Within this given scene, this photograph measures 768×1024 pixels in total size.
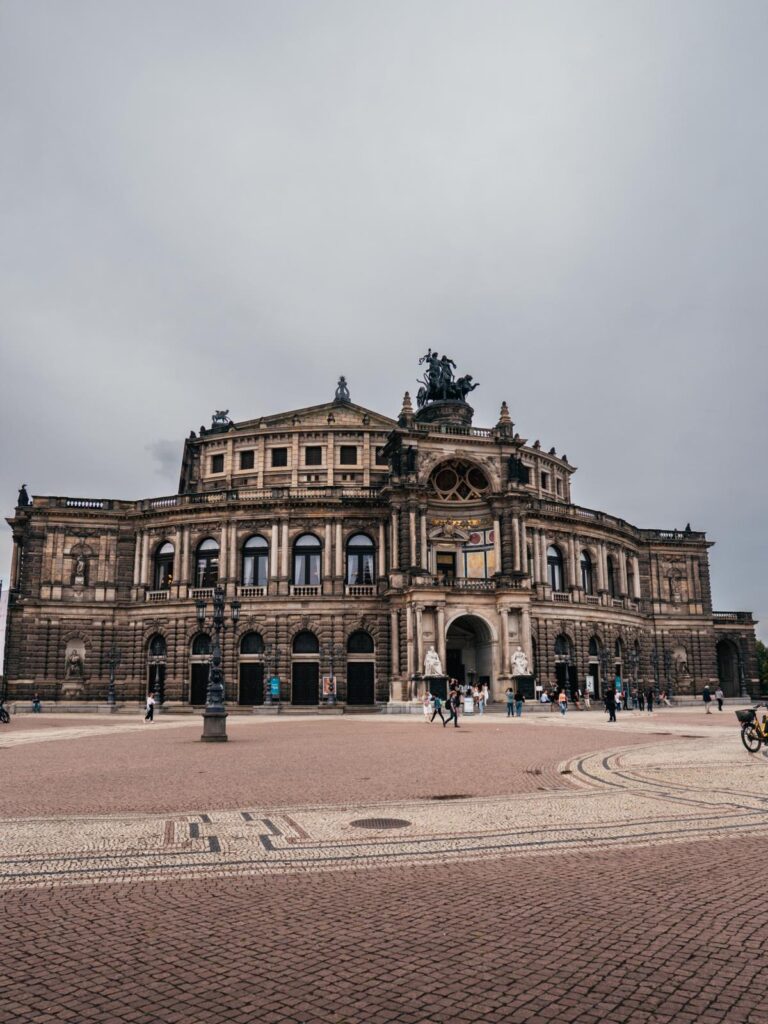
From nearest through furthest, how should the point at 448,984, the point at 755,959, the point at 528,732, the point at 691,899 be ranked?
the point at 448,984, the point at 755,959, the point at 691,899, the point at 528,732

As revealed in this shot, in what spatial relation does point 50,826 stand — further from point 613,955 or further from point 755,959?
point 755,959

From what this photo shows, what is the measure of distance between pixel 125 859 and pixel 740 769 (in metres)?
13.3

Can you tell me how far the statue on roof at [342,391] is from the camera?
73375 millimetres

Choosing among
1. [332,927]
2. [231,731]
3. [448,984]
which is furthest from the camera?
[231,731]

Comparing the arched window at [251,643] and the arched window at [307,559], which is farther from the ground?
the arched window at [307,559]

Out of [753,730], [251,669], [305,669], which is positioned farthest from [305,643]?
[753,730]

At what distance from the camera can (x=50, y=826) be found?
1102 cm

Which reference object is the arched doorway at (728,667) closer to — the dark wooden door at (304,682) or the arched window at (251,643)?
the dark wooden door at (304,682)

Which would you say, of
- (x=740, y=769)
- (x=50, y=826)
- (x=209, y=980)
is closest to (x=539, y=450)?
(x=740, y=769)

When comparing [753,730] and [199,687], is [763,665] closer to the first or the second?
[199,687]

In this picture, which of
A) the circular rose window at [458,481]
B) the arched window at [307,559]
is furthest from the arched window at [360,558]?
the circular rose window at [458,481]

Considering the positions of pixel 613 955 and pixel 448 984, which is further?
pixel 613 955

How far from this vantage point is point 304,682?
54.6 m

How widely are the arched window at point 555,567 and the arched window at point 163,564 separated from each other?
91.3 ft
